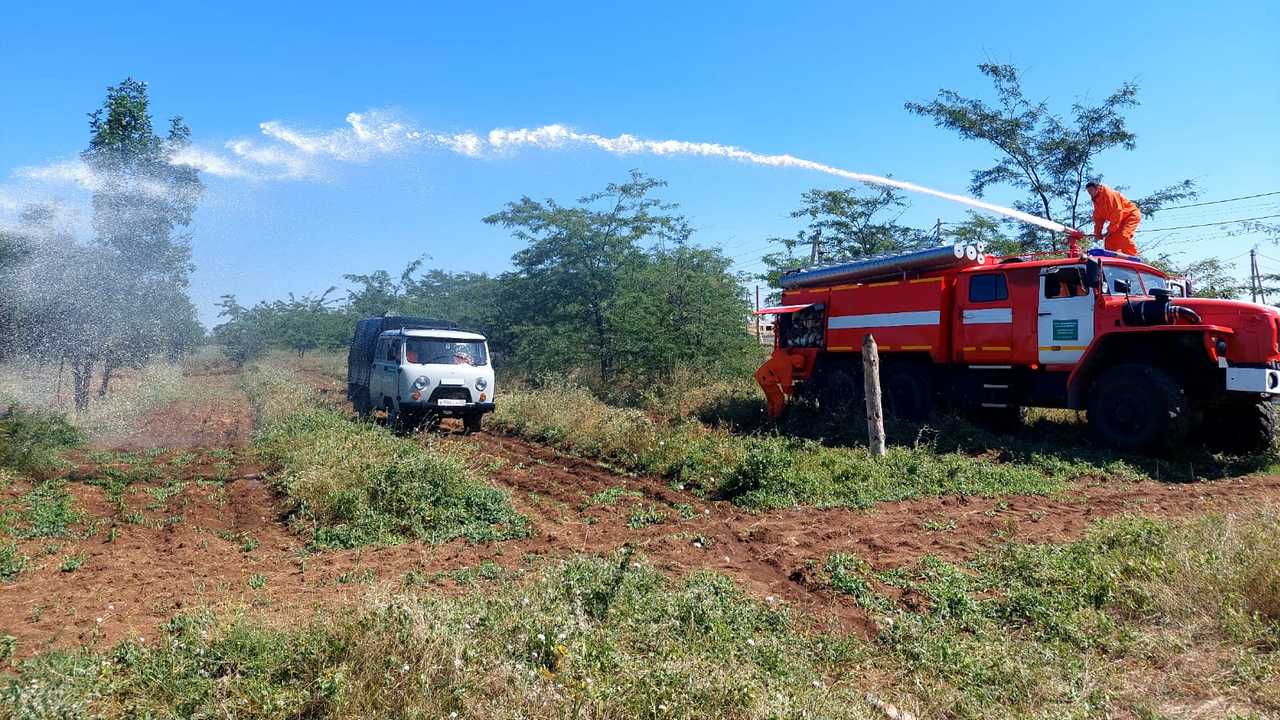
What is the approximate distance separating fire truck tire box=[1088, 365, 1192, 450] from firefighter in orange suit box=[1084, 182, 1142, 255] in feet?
8.02

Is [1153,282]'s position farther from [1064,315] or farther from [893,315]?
[893,315]

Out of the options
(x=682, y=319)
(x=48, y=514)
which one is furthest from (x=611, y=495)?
(x=682, y=319)

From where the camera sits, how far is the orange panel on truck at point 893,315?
39.5ft

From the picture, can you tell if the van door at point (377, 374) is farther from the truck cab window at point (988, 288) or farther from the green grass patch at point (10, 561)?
the truck cab window at point (988, 288)

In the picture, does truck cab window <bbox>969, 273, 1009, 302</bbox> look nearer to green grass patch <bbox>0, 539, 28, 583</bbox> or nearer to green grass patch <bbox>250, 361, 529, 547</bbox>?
green grass patch <bbox>250, 361, 529, 547</bbox>

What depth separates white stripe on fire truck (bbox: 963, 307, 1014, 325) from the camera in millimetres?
11375

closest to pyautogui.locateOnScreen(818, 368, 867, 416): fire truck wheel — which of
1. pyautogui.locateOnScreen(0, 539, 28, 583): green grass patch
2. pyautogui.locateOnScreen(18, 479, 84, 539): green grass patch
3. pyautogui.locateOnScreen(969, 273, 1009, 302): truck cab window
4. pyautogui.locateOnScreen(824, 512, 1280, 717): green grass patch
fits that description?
pyautogui.locateOnScreen(969, 273, 1009, 302): truck cab window

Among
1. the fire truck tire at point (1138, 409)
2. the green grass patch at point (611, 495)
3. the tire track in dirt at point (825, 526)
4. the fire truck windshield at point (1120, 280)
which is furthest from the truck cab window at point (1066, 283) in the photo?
the green grass patch at point (611, 495)

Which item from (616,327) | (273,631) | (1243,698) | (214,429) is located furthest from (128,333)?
(1243,698)

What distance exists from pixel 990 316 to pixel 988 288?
447 mm

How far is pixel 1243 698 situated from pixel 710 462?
6436 millimetres

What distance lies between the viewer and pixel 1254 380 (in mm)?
9203

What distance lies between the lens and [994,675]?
4.14m

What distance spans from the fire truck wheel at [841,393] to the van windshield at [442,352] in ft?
21.8
